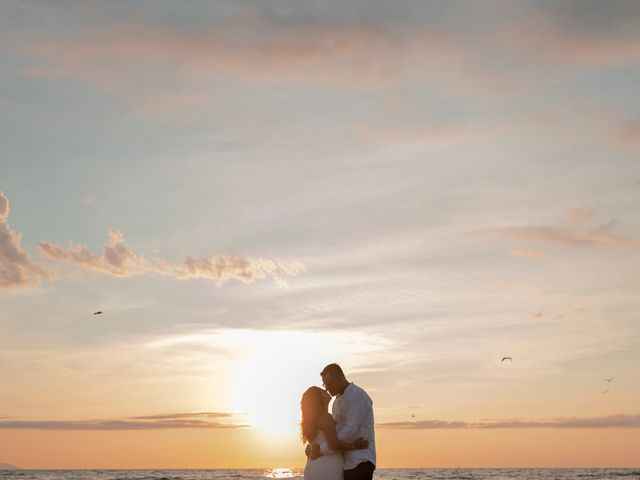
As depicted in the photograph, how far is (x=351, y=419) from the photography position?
28.6ft

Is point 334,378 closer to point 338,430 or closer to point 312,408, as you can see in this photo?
point 312,408

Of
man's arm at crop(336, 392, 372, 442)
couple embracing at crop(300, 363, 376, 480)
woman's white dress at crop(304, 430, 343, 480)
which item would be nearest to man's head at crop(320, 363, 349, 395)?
couple embracing at crop(300, 363, 376, 480)

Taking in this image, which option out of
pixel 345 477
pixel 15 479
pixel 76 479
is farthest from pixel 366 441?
pixel 76 479

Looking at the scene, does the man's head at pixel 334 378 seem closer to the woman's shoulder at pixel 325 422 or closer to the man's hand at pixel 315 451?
the woman's shoulder at pixel 325 422

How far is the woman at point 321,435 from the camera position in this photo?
344 inches

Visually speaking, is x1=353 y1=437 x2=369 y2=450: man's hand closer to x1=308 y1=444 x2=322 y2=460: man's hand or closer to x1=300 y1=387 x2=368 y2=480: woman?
x1=300 y1=387 x2=368 y2=480: woman

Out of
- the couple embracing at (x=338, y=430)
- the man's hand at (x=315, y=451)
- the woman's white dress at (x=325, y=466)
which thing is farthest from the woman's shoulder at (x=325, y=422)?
the man's hand at (x=315, y=451)

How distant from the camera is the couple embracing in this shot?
8719 millimetres

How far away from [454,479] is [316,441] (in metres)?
86.7

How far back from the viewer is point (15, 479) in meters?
83.6

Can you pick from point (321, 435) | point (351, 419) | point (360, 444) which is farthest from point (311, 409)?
point (360, 444)

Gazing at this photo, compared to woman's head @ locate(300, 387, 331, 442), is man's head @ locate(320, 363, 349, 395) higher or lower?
higher

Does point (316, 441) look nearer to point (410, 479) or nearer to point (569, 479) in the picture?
point (410, 479)

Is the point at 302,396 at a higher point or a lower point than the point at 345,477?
higher
